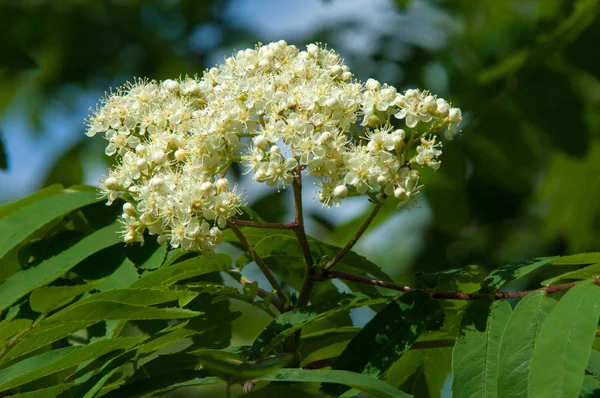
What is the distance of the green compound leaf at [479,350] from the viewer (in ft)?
6.34

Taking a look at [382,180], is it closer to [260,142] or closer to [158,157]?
[260,142]

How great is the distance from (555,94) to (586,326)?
268cm

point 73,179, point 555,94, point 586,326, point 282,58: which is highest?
point 555,94

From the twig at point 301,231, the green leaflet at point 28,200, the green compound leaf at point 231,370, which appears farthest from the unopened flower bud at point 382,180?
the green leaflet at point 28,200

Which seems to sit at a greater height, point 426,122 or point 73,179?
point 73,179

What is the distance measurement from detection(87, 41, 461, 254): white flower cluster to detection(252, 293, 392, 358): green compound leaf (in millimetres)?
287

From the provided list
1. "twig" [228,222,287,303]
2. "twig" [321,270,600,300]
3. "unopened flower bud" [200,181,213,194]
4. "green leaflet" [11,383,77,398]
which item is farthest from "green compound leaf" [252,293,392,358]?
"green leaflet" [11,383,77,398]

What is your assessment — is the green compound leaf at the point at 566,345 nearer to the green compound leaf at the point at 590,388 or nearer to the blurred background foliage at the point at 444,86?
the green compound leaf at the point at 590,388

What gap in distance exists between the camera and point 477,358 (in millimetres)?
2002

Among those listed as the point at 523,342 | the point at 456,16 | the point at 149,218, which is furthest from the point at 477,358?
the point at 456,16

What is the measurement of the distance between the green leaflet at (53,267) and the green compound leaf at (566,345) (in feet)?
4.41

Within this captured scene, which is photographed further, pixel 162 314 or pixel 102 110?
pixel 102 110

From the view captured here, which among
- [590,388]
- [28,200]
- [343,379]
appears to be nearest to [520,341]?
[590,388]

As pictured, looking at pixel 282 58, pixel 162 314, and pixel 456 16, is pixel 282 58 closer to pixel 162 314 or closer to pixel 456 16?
pixel 162 314
